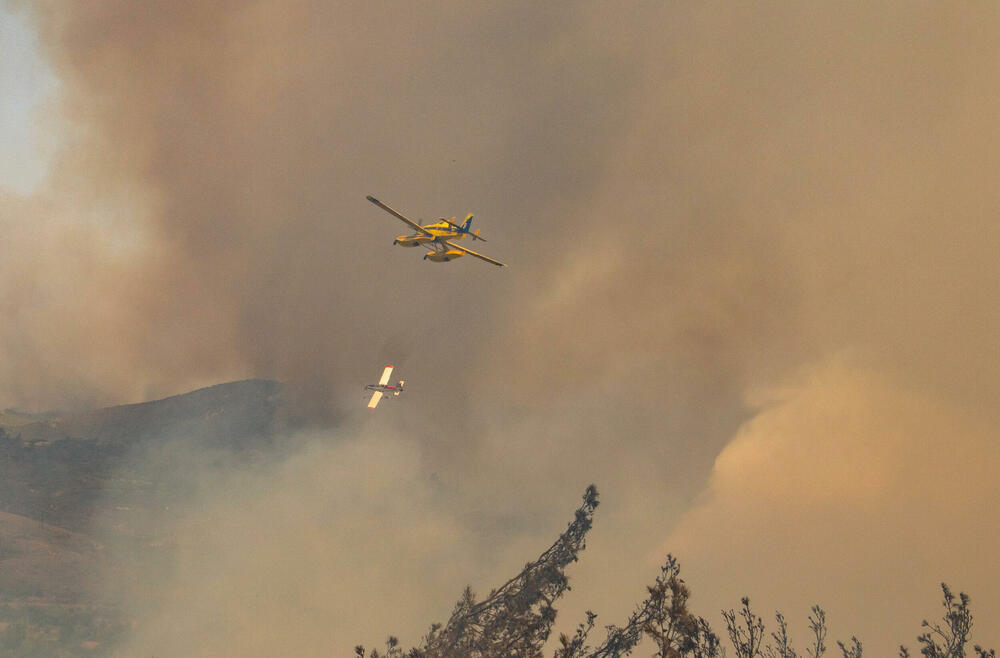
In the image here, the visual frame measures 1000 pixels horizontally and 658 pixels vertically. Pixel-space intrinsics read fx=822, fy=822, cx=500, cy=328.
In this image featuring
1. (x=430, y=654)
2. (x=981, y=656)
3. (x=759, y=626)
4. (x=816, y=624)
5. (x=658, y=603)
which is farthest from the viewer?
(x=816, y=624)

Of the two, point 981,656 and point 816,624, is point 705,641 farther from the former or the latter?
point 816,624

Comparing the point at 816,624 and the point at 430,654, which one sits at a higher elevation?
the point at 816,624

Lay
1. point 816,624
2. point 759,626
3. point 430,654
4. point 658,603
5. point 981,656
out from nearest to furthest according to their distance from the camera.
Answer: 1. point 658,603
2. point 430,654
3. point 981,656
4. point 759,626
5. point 816,624

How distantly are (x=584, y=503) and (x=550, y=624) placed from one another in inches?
434

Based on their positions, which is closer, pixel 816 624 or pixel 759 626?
pixel 759 626

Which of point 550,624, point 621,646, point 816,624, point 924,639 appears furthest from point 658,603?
point 816,624

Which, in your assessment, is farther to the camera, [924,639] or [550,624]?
[924,639]

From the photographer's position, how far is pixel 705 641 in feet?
241

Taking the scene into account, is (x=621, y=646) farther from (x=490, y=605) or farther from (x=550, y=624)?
(x=490, y=605)

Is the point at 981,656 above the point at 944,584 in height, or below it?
below

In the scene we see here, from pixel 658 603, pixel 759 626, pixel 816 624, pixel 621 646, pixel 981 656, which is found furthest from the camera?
pixel 816 624

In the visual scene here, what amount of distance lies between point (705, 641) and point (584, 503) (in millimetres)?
18431

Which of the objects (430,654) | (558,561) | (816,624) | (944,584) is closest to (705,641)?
(558,561)

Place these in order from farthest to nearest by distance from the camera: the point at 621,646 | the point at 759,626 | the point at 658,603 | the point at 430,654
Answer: the point at 759,626 → the point at 430,654 → the point at 621,646 → the point at 658,603
